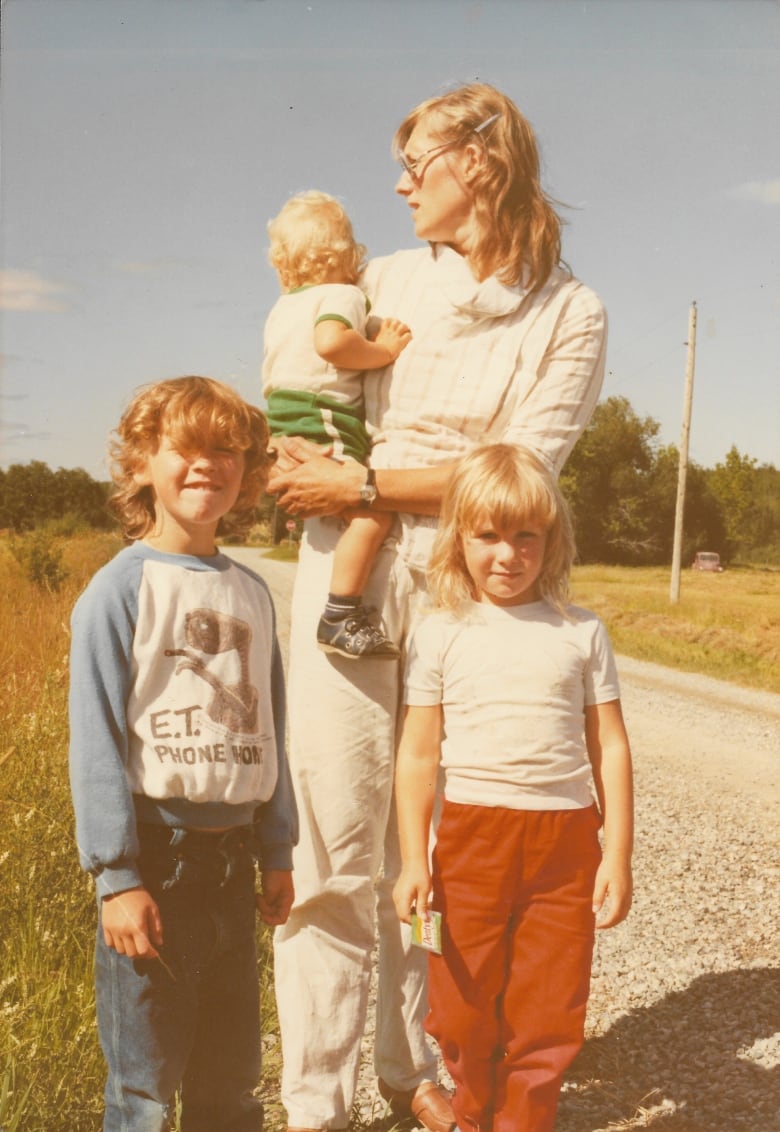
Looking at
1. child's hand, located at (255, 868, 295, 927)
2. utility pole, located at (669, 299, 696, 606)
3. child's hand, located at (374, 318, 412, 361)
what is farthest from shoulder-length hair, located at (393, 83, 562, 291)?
utility pole, located at (669, 299, 696, 606)

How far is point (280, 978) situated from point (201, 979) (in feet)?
2.45

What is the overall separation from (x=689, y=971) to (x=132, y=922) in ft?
9.97

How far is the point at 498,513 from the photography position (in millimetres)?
2285

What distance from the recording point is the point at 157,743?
6.30 feet

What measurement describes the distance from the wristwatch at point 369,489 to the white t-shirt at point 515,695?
0.33 meters

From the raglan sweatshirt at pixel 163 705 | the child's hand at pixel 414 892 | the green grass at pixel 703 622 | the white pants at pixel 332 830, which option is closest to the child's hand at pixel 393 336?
the white pants at pixel 332 830

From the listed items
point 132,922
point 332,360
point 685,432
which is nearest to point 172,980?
point 132,922

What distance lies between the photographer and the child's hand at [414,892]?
2.32 metres

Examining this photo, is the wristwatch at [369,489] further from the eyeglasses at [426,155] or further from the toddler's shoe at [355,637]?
the eyeglasses at [426,155]

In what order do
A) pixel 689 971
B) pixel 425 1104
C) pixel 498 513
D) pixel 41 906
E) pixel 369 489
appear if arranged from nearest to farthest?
pixel 498 513, pixel 369 489, pixel 425 1104, pixel 41 906, pixel 689 971

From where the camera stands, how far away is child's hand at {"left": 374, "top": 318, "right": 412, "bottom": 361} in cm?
259

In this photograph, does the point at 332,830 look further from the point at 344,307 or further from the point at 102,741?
the point at 344,307

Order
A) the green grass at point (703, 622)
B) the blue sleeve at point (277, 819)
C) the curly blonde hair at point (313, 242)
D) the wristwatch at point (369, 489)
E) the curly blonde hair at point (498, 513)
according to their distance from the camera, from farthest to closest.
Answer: the green grass at point (703, 622) < the curly blonde hair at point (313, 242) < the wristwatch at point (369, 489) < the curly blonde hair at point (498, 513) < the blue sleeve at point (277, 819)

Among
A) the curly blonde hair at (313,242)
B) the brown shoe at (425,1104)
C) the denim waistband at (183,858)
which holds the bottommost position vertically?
the brown shoe at (425,1104)
